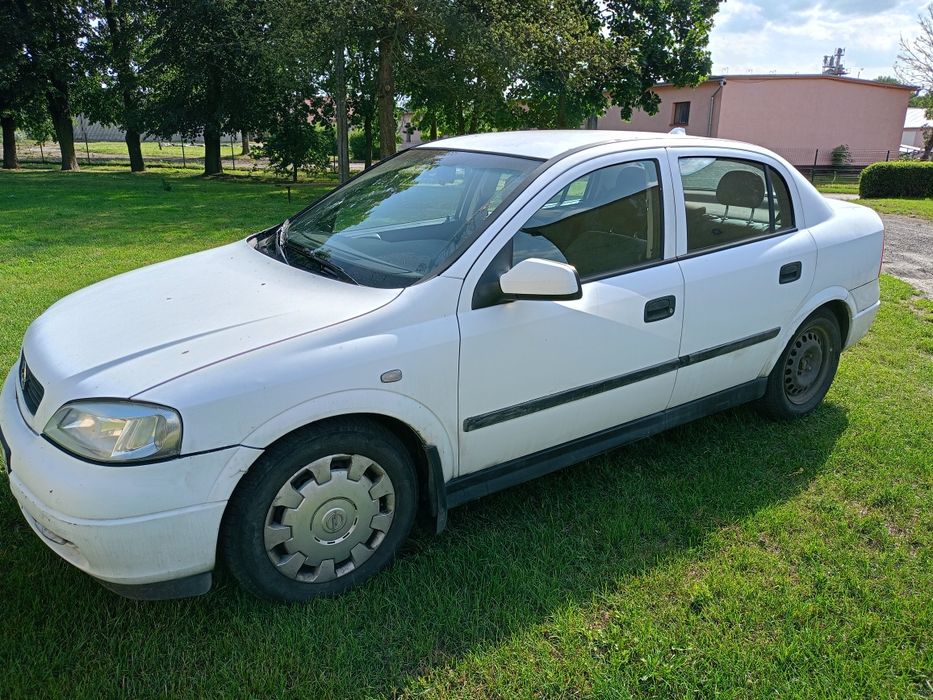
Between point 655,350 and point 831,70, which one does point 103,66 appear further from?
point 831,70

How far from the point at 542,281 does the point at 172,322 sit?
140 centimetres

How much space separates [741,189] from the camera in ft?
12.9

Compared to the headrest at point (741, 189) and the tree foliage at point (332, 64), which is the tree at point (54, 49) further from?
the headrest at point (741, 189)

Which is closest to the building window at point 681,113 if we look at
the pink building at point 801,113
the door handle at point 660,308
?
the pink building at point 801,113

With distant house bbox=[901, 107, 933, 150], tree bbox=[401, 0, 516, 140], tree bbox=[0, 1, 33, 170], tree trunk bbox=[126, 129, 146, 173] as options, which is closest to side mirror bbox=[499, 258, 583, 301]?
tree bbox=[401, 0, 516, 140]

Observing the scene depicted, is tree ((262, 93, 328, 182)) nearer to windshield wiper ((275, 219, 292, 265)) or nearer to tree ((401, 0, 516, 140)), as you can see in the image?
tree ((401, 0, 516, 140))

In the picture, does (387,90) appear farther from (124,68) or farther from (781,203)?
(124,68)

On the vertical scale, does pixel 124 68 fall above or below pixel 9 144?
above

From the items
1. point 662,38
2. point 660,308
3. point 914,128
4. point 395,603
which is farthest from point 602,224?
point 914,128

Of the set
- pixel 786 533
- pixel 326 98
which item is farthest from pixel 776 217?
pixel 326 98

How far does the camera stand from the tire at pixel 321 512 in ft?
8.19

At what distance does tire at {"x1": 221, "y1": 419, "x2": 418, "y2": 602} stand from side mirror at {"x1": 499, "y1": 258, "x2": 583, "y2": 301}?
2.46 feet

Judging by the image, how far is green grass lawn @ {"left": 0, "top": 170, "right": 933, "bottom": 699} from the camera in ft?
7.97

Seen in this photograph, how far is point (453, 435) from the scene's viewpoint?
287 cm
